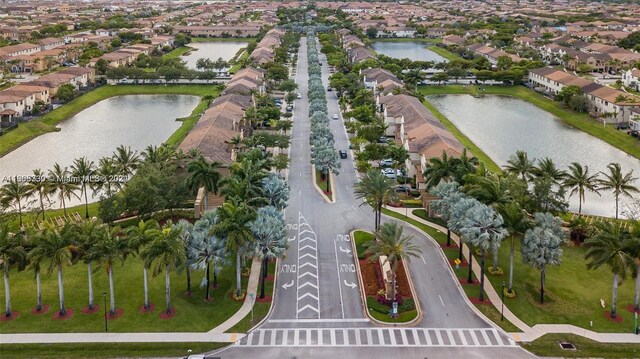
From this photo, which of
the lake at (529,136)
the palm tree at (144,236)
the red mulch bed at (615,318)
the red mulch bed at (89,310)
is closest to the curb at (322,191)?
the lake at (529,136)

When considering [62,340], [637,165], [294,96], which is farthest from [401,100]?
[62,340]

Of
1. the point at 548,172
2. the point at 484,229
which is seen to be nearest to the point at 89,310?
the point at 484,229

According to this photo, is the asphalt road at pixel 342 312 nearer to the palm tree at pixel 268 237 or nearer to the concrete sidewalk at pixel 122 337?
the concrete sidewalk at pixel 122 337

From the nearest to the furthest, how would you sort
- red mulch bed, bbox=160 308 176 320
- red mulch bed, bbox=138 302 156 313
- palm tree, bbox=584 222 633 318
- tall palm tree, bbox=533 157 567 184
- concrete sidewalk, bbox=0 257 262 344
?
1. concrete sidewalk, bbox=0 257 262 344
2. palm tree, bbox=584 222 633 318
3. red mulch bed, bbox=160 308 176 320
4. red mulch bed, bbox=138 302 156 313
5. tall palm tree, bbox=533 157 567 184

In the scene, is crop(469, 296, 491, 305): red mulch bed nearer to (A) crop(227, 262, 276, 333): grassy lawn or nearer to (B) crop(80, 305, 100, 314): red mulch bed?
(A) crop(227, 262, 276, 333): grassy lawn

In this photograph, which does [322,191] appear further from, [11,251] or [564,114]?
[564,114]

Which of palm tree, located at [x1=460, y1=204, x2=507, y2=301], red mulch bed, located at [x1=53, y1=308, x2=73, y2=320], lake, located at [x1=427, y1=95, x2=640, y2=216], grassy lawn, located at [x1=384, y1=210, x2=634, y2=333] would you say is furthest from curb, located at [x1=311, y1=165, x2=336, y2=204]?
red mulch bed, located at [x1=53, y1=308, x2=73, y2=320]

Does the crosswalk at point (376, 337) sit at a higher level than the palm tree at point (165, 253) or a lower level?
lower
